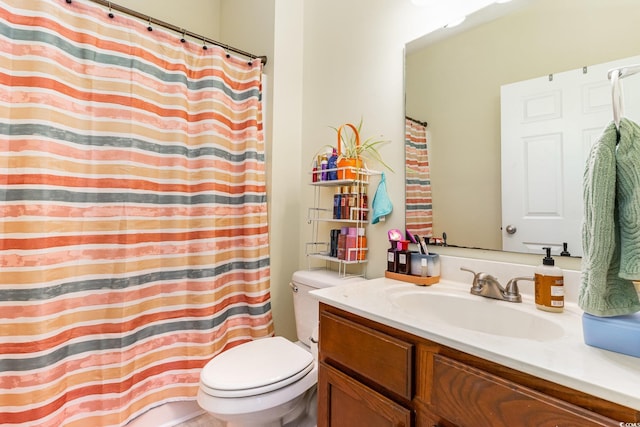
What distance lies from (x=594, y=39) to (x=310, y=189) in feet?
4.39

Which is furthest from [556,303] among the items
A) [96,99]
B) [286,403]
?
[96,99]

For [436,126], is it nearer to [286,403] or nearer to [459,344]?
[459,344]

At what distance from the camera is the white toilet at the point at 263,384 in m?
1.07

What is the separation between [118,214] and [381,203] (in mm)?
1182

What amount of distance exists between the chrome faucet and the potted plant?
62cm

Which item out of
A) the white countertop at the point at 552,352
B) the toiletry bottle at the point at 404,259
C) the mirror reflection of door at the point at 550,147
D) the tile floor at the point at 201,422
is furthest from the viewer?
the tile floor at the point at 201,422

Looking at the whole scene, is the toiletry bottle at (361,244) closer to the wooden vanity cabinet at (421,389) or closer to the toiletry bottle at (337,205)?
the toiletry bottle at (337,205)

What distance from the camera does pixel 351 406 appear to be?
89 cm

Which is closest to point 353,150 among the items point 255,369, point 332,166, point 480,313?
point 332,166

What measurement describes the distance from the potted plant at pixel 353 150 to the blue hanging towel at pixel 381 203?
0.29 feet

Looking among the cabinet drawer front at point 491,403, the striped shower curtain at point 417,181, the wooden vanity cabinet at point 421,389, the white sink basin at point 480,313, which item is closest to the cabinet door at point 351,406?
the wooden vanity cabinet at point 421,389

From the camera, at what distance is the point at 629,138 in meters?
0.61

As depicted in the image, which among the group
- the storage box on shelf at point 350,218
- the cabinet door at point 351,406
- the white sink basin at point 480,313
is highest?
the storage box on shelf at point 350,218

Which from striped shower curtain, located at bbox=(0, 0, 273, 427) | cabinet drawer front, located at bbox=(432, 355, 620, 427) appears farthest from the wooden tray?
striped shower curtain, located at bbox=(0, 0, 273, 427)
